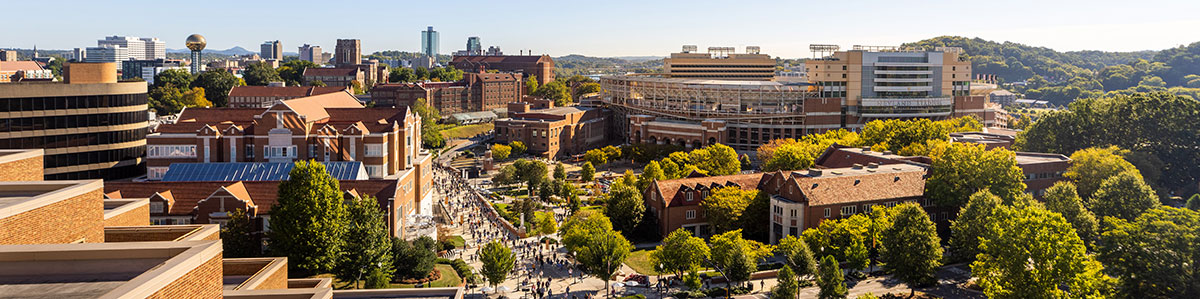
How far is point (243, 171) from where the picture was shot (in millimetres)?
71500

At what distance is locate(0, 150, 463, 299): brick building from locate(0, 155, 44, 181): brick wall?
3cm

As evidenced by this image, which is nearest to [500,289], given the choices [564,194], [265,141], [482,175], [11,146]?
[265,141]

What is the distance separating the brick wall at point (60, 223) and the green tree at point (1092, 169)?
85653 mm

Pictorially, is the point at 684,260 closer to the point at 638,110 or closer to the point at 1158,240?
the point at 1158,240

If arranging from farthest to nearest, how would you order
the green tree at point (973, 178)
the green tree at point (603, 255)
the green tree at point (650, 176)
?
the green tree at point (650, 176)
the green tree at point (973, 178)
the green tree at point (603, 255)

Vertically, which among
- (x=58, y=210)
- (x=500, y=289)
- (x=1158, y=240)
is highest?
(x=58, y=210)

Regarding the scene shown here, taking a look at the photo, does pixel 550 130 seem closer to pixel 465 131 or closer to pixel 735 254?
pixel 465 131

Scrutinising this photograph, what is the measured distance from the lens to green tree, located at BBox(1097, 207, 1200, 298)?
48.4 metres

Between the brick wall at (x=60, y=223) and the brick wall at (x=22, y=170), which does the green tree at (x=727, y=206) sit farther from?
the brick wall at (x=60, y=223)

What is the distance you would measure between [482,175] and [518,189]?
17.6m

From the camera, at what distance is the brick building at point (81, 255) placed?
585 inches

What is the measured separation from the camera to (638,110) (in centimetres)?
16338

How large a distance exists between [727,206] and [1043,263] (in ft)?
92.7

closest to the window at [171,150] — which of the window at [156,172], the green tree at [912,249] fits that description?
the window at [156,172]
